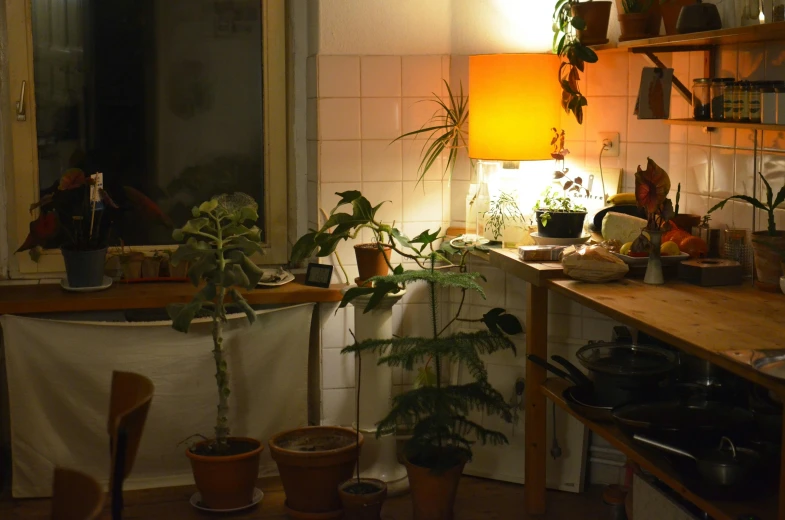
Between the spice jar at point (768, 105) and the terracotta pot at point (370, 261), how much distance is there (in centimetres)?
148

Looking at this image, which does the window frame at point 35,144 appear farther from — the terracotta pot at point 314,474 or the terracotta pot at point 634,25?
the terracotta pot at point 634,25

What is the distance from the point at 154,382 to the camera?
150 inches

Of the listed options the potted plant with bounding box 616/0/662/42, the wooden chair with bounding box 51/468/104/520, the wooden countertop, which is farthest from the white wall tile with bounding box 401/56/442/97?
the wooden chair with bounding box 51/468/104/520

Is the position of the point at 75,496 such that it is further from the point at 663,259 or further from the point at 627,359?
the point at 663,259

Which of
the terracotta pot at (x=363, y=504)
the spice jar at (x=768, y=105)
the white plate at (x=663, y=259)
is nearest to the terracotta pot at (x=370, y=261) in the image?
the terracotta pot at (x=363, y=504)

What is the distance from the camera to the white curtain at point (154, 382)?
3705 mm

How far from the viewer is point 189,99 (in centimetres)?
415

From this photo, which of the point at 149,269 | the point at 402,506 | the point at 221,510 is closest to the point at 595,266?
the point at 402,506

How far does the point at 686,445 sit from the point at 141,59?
8.76 feet

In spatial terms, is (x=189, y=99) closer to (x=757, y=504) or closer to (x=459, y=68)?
(x=459, y=68)

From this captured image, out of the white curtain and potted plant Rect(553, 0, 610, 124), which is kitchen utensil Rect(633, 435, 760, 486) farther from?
the white curtain

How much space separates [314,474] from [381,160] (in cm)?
128

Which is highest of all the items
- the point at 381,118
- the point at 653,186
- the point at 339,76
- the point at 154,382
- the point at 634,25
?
the point at 634,25

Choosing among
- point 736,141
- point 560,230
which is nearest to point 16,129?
point 560,230
